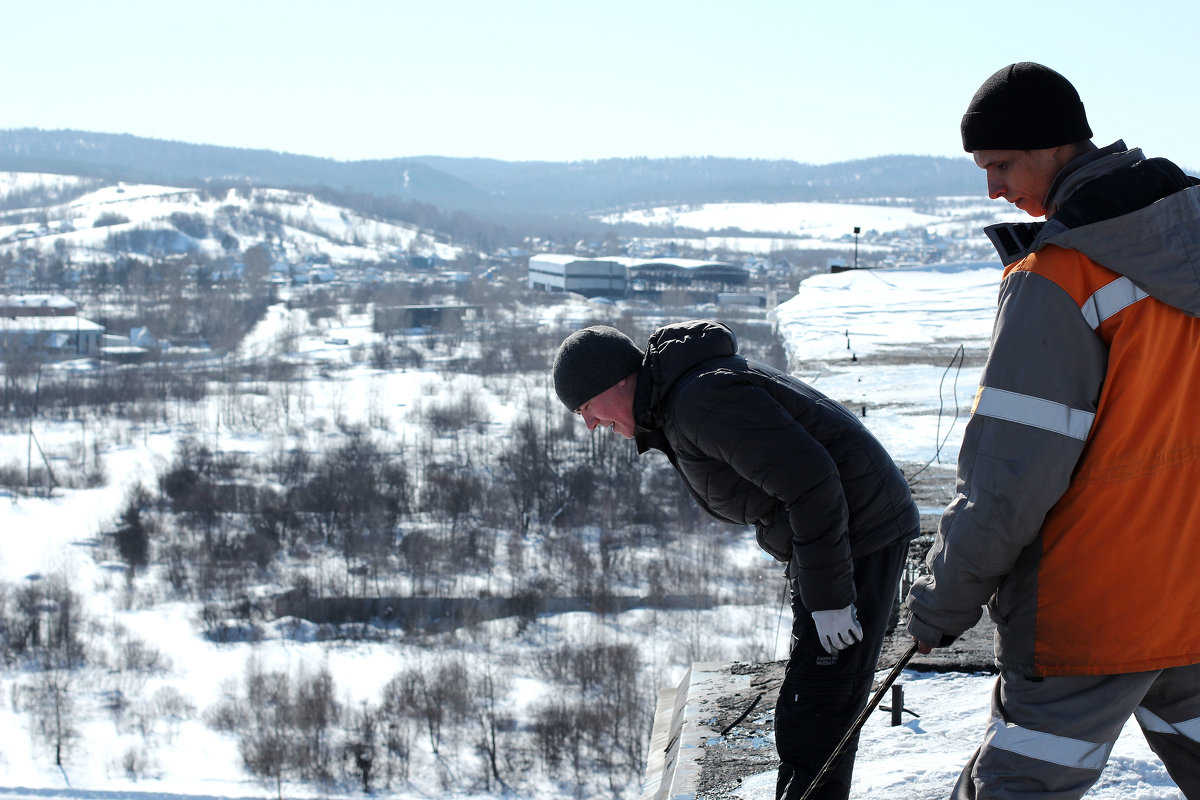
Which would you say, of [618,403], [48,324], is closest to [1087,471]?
[618,403]

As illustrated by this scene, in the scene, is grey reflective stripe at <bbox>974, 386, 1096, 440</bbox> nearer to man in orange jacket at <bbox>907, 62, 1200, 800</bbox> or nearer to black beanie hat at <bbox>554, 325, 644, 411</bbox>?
man in orange jacket at <bbox>907, 62, 1200, 800</bbox>

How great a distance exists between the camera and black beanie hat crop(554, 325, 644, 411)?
202cm

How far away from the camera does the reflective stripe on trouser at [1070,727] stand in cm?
142

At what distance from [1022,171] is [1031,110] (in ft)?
0.30

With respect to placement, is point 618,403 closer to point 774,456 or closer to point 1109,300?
point 774,456

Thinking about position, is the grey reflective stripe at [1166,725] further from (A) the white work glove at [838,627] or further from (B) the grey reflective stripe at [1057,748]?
(A) the white work glove at [838,627]

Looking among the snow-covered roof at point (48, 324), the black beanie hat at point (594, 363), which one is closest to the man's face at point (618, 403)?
the black beanie hat at point (594, 363)

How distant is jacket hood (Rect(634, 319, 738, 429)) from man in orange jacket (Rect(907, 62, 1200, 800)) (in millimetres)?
Answer: 608

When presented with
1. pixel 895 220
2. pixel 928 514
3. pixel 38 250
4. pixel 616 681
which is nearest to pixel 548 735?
pixel 616 681

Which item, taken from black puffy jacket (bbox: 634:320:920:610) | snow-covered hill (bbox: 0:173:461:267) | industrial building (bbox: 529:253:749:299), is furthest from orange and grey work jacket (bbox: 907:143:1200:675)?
snow-covered hill (bbox: 0:173:461:267)

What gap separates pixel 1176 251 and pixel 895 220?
126 metres

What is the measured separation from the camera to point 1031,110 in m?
1.49

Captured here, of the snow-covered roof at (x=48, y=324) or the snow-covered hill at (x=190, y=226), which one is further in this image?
the snow-covered hill at (x=190, y=226)

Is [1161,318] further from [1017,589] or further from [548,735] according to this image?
[548,735]
